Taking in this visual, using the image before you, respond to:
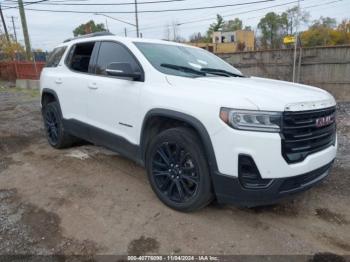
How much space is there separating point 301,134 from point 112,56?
8.29 ft

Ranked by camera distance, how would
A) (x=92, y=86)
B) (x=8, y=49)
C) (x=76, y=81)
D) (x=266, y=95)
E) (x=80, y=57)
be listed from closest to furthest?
(x=266, y=95) → (x=92, y=86) → (x=76, y=81) → (x=80, y=57) → (x=8, y=49)

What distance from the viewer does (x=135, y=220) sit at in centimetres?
321

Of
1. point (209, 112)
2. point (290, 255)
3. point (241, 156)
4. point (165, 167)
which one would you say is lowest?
point (290, 255)

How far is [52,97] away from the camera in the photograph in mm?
5438

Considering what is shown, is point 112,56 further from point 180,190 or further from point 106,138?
point 180,190

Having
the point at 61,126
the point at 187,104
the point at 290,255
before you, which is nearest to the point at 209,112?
the point at 187,104

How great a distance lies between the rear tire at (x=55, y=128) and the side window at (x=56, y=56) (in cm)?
67

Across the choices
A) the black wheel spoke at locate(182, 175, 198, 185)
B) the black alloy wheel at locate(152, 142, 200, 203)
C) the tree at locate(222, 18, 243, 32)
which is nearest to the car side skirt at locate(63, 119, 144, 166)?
the black alloy wheel at locate(152, 142, 200, 203)

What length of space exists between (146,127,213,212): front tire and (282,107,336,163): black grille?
28.7 inches

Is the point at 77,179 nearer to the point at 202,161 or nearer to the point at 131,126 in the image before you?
the point at 131,126

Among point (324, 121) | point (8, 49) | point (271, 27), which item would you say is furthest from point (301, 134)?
point (271, 27)

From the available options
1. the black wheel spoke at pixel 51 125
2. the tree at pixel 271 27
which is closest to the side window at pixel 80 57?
the black wheel spoke at pixel 51 125

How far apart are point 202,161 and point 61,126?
3.09 meters

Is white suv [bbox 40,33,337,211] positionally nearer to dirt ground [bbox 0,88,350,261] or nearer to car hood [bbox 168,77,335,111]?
car hood [bbox 168,77,335,111]
